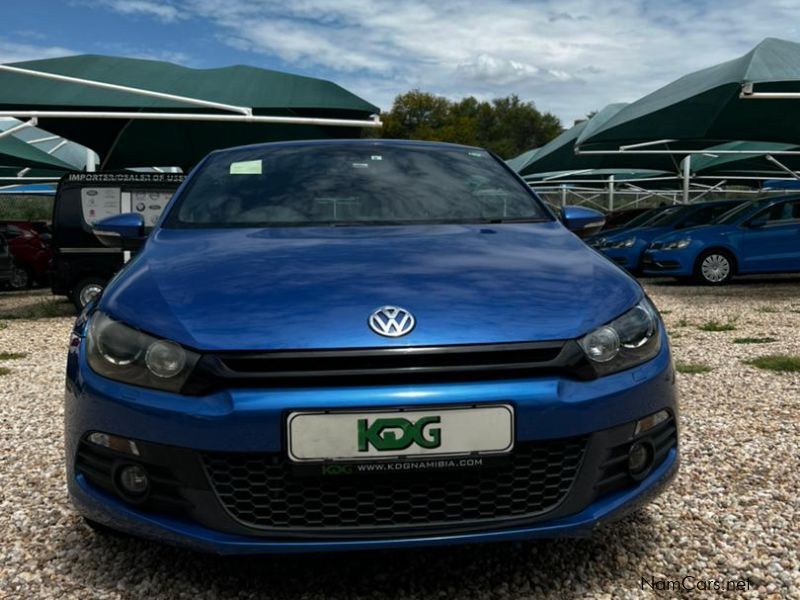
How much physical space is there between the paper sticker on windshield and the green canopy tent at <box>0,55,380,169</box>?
24.5 ft

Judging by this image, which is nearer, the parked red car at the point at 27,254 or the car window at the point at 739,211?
the car window at the point at 739,211

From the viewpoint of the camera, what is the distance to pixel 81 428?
7.50 ft

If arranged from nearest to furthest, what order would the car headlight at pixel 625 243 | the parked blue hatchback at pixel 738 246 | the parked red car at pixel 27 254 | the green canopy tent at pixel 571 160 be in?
the parked blue hatchback at pixel 738 246 → the car headlight at pixel 625 243 → the parked red car at pixel 27 254 → the green canopy tent at pixel 571 160

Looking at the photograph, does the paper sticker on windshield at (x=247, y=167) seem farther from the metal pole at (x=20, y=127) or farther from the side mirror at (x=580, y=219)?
the metal pole at (x=20, y=127)

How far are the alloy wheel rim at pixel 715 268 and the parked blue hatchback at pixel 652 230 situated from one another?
1.25m

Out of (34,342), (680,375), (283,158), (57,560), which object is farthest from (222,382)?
(34,342)

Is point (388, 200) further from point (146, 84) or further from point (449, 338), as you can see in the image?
point (146, 84)

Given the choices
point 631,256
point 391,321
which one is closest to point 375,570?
point 391,321

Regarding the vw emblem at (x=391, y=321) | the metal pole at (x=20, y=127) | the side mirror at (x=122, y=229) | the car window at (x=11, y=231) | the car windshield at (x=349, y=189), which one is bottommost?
the car window at (x=11, y=231)

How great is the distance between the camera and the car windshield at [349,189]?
10.6 ft

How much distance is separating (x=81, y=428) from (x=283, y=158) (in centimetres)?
173

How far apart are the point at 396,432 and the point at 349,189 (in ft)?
5.12

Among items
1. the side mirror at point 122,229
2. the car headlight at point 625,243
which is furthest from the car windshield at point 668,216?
the side mirror at point 122,229

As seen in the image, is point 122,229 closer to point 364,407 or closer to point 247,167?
point 247,167
